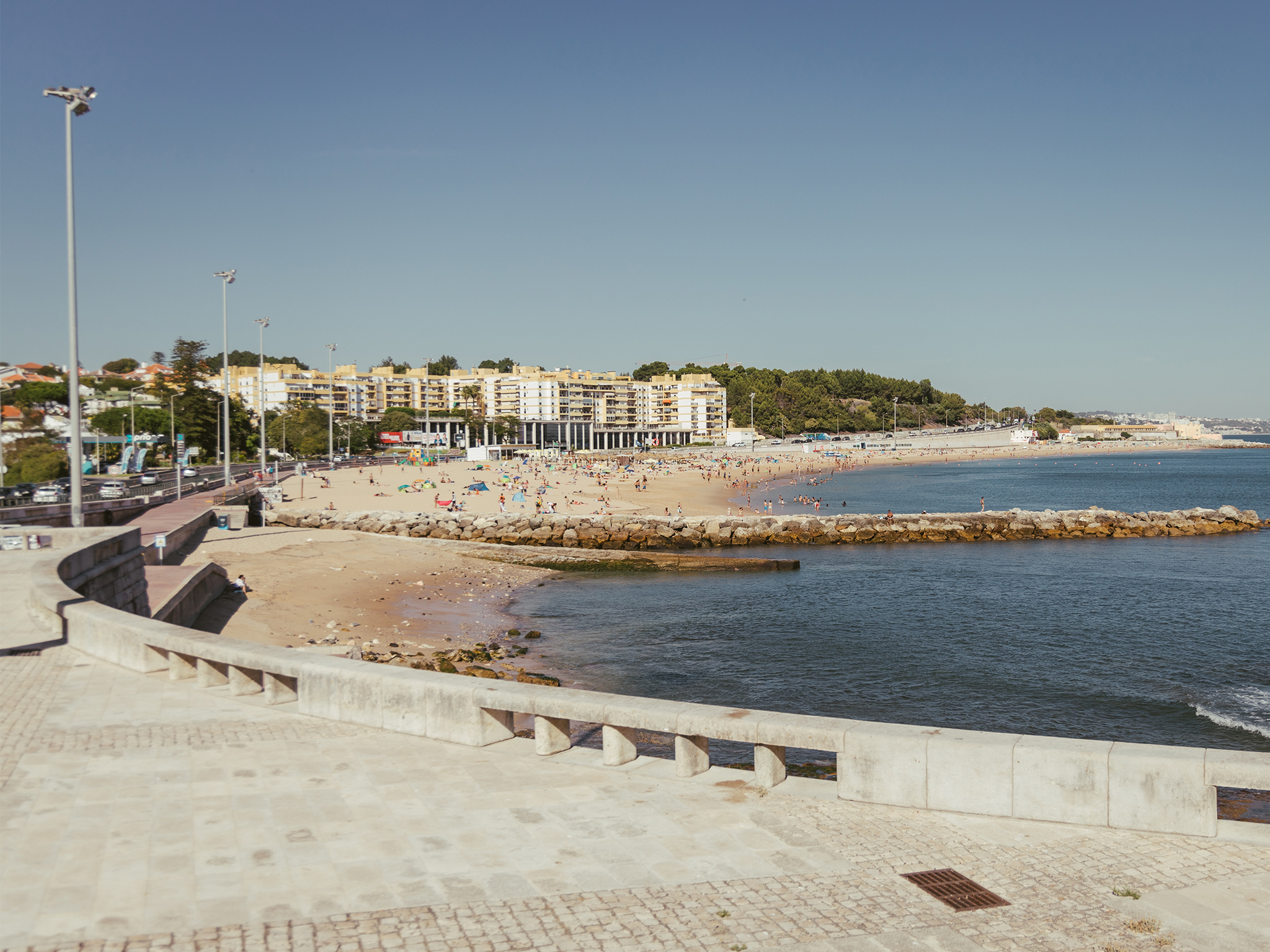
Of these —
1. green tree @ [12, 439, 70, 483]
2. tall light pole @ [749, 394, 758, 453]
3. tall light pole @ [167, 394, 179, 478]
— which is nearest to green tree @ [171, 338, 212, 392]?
tall light pole @ [167, 394, 179, 478]

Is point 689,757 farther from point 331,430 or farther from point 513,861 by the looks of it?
point 331,430

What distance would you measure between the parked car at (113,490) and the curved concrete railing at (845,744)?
36061 mm

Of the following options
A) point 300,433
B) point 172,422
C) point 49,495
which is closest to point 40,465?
point 49,495

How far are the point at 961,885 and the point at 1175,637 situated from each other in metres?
24.7

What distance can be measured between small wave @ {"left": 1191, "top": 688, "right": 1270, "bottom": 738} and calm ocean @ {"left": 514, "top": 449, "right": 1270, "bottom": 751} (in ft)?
0.20

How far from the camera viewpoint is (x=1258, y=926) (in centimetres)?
536

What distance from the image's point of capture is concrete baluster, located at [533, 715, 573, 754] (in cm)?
830

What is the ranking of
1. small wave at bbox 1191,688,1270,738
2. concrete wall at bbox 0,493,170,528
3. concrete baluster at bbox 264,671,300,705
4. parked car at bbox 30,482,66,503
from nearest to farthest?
concrete baluster at bbox 264,671,300,705, small wave at bbox 1191,688,1270,738, concrete wall at bbox 0,493,170,528, parked car at bbox 30,482,66,503

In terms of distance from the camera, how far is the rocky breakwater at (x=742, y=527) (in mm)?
46844

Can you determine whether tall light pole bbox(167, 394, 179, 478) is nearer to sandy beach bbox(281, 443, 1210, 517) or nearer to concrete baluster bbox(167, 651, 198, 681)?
sandy beach bbox(281, 443, 1210, 517)

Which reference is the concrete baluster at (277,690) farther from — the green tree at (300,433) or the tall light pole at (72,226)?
the green tree at (300,433)

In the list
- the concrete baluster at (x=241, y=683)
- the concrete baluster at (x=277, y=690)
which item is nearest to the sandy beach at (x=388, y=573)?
the concrete baluster at (x=241, y=683)

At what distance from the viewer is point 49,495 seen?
1577 inches

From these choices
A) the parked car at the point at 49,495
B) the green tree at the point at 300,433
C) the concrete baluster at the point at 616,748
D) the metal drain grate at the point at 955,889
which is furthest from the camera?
the green tree at the point at 300,433
